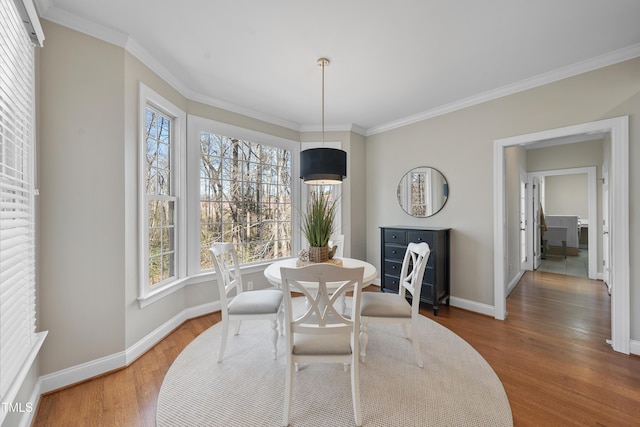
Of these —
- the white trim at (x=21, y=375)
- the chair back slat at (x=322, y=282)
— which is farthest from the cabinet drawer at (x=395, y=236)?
the white trim at (x=21, y=375)

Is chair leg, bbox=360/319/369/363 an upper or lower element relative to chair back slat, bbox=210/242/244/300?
lower

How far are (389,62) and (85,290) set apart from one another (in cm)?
313

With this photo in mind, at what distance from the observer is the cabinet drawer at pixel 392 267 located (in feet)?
11.0

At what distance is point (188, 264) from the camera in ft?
9.59

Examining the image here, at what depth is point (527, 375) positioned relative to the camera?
76.0 inches

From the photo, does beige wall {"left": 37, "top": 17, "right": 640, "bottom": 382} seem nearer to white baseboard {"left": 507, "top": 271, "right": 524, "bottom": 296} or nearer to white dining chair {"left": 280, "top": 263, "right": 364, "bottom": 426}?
white baseboard {"left": 507, "top": 271, "right": 524, "bottom": 296}

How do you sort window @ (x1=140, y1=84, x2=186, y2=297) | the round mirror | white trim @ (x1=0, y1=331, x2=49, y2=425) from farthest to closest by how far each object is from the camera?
1. the round mirror
2. window @ (x1=140, y1=84, x2=186, y2=297)
3. white trim @ (x1=0, y1=331, x2=49, y2=425)

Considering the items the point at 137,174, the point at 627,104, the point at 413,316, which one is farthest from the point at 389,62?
the point at 137,174

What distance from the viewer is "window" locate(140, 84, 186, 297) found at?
7.47 feet

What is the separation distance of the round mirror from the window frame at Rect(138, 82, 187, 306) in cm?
296

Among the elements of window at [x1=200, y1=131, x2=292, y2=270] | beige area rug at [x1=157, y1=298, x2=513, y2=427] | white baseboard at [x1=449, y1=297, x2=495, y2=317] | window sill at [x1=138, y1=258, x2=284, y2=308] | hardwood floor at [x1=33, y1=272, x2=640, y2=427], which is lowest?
hardwood floor at [x1=33, y1=272, x2=640, y2=427]

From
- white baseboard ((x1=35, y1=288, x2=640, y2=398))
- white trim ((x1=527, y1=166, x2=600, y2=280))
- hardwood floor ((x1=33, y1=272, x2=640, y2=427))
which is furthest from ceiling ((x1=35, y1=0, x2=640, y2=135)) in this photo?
white trim ((x1=527, y1=166, x2=600, y2=280))

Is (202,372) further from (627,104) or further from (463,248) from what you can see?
(627,104)

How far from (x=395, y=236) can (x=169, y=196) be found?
2752mm
